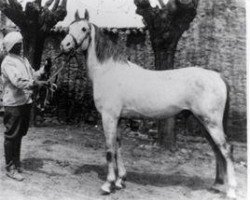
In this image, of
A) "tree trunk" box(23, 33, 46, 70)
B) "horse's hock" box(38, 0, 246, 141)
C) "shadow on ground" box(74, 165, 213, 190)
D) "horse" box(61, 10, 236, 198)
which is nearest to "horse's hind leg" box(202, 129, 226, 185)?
"horse" box(61, 10, 236, 198)

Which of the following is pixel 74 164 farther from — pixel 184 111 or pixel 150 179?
pixel 184 111

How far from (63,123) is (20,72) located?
235 inches

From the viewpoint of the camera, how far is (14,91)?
5.18 meters

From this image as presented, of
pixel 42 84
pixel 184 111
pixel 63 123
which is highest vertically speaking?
pixel 42 84

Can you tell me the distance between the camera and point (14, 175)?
17.3ft

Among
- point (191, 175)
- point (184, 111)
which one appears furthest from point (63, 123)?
point (184, 111)

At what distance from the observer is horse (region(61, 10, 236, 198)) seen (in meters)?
4.82

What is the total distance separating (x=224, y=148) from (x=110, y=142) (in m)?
1.41

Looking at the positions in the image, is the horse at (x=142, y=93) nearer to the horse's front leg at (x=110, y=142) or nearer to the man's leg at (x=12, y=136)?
the horse's front leg at (x=110, y=142)

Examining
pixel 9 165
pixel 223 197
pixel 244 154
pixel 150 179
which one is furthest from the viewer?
pixel 244 154

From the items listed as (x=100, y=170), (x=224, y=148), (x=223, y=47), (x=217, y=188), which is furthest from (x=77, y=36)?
(x=223, y=47)

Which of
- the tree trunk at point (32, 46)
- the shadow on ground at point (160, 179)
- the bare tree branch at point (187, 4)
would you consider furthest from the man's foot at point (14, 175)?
the tree trunk at point (32, 46)

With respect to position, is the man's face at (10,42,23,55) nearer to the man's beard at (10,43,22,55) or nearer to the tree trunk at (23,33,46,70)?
the man's beard at (10,43,22,55)

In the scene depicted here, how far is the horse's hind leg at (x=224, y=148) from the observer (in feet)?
15.7
